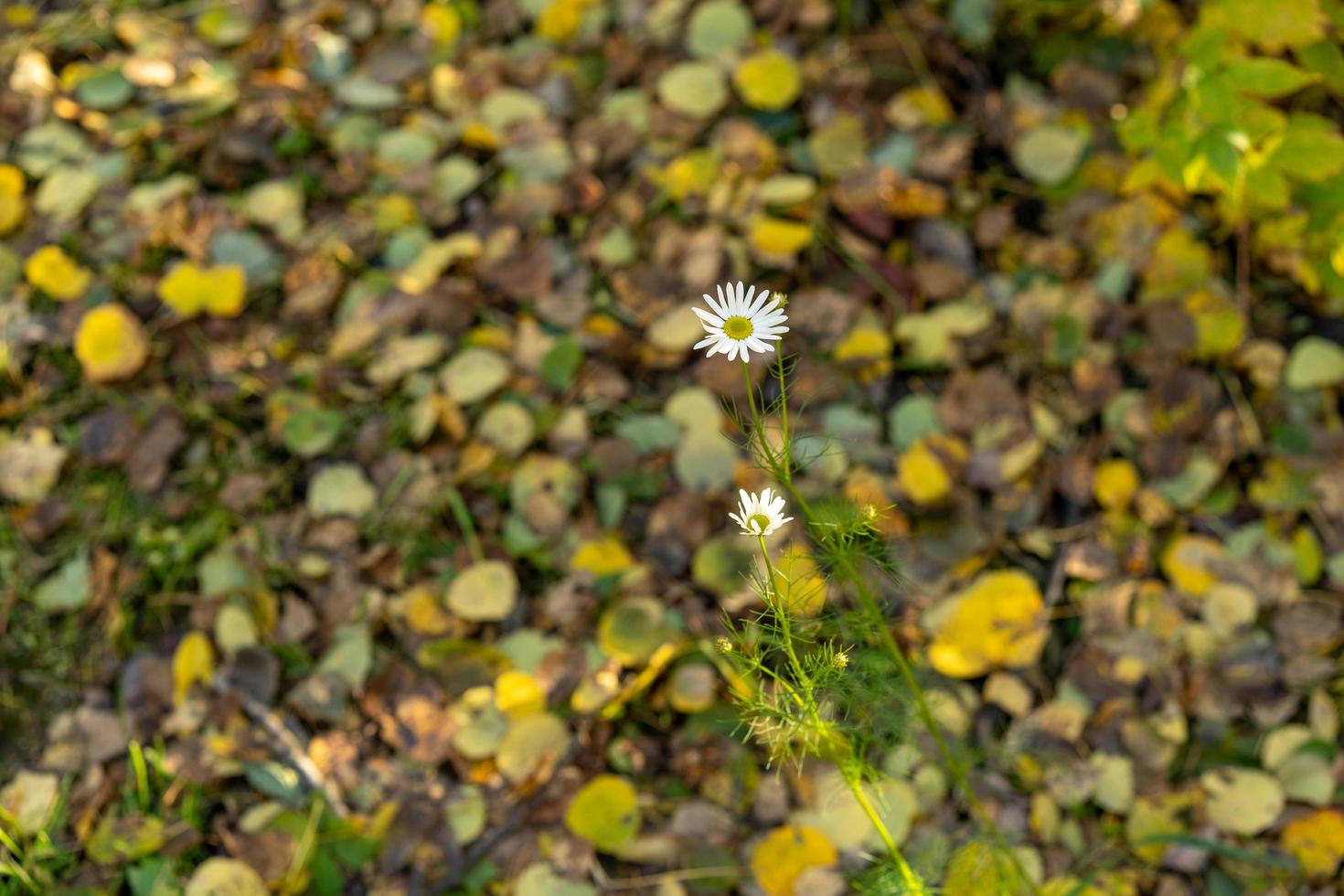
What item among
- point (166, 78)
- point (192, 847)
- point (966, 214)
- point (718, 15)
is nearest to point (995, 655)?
point (966, 214)

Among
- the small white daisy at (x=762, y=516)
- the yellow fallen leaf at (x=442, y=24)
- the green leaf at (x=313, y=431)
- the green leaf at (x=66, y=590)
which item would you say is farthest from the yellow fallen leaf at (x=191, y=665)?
the yellow fallen leaf at (x=442, y=24)

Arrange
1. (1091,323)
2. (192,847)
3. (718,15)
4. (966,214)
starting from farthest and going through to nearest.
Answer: (718,15) < (966,214) < (1091,323) < (192,847)

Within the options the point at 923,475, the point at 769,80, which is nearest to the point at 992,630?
the point at 923,475

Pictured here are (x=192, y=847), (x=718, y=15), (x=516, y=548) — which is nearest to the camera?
(x=192, y=847)

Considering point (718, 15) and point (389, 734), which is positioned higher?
point (718, 15)

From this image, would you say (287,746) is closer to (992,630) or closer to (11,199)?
(992,630)

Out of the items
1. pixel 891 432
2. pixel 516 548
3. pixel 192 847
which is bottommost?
pixel 192 847

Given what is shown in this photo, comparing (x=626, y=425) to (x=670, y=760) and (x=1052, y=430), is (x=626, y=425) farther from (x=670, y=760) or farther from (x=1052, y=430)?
(x=1052, y=430)
